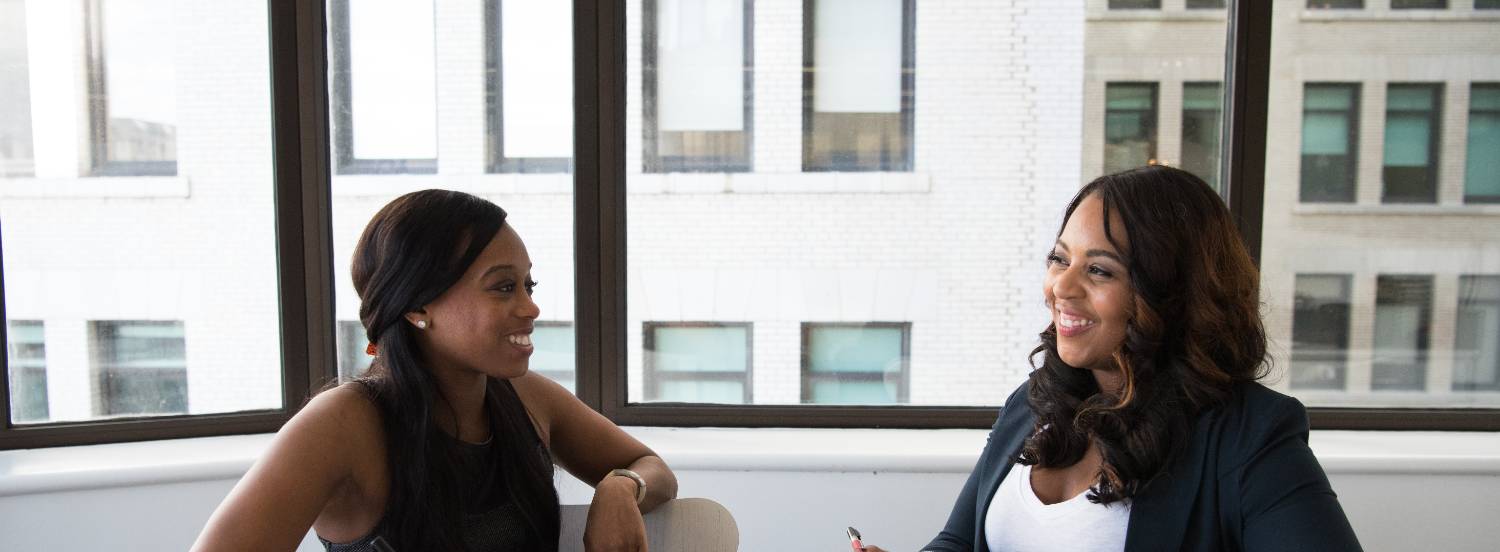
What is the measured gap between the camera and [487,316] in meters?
1.39


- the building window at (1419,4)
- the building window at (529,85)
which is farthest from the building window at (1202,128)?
the building window at (529,85)

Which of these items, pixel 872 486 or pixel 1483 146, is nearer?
pixel 872 486

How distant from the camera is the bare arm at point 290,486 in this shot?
3.69 ft

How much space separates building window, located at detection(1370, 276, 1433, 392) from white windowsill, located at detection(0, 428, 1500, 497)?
20 centimetres

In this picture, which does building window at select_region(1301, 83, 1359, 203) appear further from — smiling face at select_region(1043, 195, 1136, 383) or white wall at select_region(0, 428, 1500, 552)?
smiling face at select_region(1043, 195, 1136, 383)

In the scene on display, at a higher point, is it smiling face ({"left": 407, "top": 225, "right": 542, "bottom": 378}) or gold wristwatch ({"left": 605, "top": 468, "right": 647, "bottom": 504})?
smiling face ({"left": 407, "top": 225, "right": 542, "bottom": 378})

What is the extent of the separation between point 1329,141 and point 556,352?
94.5 inches

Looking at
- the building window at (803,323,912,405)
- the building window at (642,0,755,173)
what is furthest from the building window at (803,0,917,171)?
the building window at (803,323,912,405)

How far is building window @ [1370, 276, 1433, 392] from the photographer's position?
2.72 m

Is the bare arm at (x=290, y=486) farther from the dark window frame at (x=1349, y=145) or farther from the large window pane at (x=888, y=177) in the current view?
the dark window frame at (x=1349, y=145)

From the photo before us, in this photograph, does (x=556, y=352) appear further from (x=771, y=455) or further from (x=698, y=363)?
(x=771, y=455)

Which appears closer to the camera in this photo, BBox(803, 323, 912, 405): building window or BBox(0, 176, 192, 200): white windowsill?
BBox(0, 176, 192, 200): white windowsill

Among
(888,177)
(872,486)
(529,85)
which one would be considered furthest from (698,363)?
(529,85)

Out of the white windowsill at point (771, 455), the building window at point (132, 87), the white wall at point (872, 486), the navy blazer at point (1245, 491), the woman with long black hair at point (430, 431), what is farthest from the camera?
the building window at point (132, 87)
